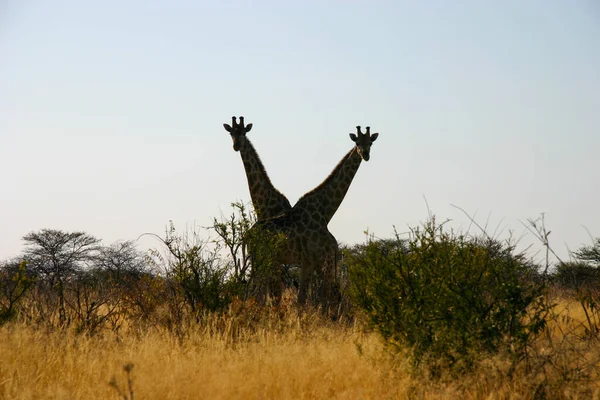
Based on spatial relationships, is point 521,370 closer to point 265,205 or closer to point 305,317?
point 305,317

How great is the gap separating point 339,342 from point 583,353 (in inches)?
108

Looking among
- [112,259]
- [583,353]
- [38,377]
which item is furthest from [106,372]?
[112,259]

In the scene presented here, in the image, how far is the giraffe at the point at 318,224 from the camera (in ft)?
39.4

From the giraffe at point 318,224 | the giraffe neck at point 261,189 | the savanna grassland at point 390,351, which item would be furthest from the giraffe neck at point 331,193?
the savanna grassland at point 390,351

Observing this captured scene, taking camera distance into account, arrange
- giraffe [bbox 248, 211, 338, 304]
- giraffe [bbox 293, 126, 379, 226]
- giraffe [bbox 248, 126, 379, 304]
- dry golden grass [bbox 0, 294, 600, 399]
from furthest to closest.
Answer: giraffe [bbox 293, 126, 379, 226]
giraffe [bbox 248, 126, 379, 304]
giraffe [bbox 248, 211, 338, 304]
dry golden grass [bbox 0, 294, 600, 399]

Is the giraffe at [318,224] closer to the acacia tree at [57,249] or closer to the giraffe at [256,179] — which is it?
the giraffe at [256,179]

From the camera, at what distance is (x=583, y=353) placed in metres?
6.21

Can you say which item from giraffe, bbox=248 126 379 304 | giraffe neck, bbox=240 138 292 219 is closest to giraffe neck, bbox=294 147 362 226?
giraffe, bbox=248 126 379 304

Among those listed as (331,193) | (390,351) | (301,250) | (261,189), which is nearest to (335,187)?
(331,193)

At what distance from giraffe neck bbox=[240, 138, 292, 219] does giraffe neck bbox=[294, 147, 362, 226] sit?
0.33m

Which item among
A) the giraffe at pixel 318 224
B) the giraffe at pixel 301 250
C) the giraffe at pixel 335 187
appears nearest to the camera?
A: the giraffe at pixel 301 250

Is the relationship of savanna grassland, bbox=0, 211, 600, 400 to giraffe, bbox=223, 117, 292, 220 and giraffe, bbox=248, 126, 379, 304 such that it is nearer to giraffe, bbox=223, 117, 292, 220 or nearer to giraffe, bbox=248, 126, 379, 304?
giraffe, bbox=248, 126, 379, 304

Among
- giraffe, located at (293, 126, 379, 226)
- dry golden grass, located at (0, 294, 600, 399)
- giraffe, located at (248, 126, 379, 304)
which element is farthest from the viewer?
giraffe, located at (293, 126, 379, 226)

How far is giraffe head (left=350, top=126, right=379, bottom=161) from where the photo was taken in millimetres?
13508
